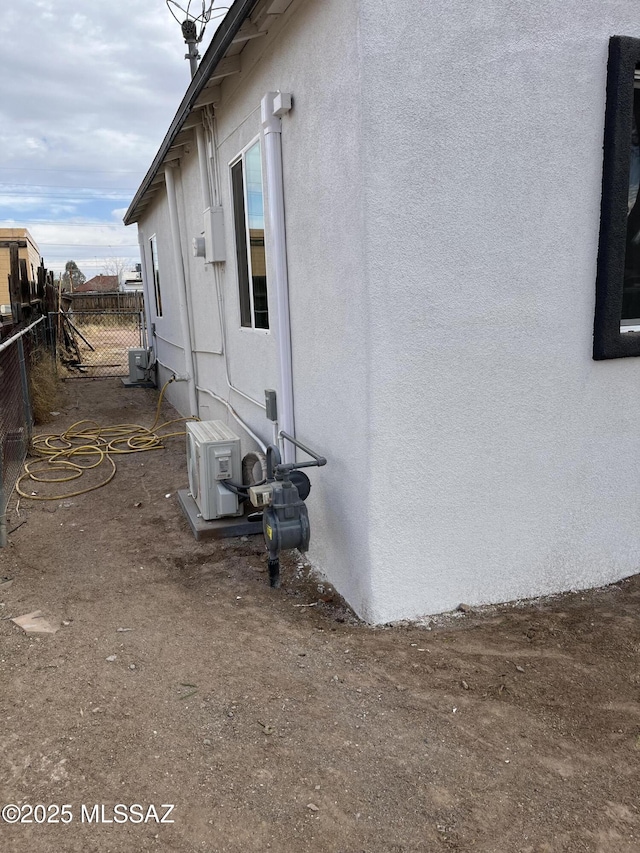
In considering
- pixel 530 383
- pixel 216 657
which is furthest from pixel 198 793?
pixel 530 383

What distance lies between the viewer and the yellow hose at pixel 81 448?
6.38 meters

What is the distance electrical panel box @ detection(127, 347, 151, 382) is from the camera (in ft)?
41.7

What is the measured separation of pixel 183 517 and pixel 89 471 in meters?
1.95

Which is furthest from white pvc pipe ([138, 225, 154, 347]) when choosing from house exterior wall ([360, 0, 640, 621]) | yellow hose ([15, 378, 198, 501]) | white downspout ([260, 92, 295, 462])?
house exterior wall ([360, 0, 640, 621])

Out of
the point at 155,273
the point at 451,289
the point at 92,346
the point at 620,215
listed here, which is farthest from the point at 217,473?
the point at 92,346

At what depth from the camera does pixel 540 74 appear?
3.09 metres

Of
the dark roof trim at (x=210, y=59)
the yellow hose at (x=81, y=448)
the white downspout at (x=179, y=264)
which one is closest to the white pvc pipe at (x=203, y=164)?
the dark roof trim at (x=210, y=59)

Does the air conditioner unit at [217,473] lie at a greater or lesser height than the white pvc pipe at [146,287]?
lesser

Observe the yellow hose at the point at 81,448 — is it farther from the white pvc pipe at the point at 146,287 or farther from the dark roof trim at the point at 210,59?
the white pvc pipe at the point at 146,287

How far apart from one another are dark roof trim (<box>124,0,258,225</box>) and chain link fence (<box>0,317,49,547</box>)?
2.50 meters

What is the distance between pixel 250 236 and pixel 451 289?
7.98 ft

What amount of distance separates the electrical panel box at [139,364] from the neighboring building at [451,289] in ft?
30.2

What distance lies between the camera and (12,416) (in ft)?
21.9

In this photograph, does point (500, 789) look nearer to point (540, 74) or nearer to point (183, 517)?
point (540, 74)
